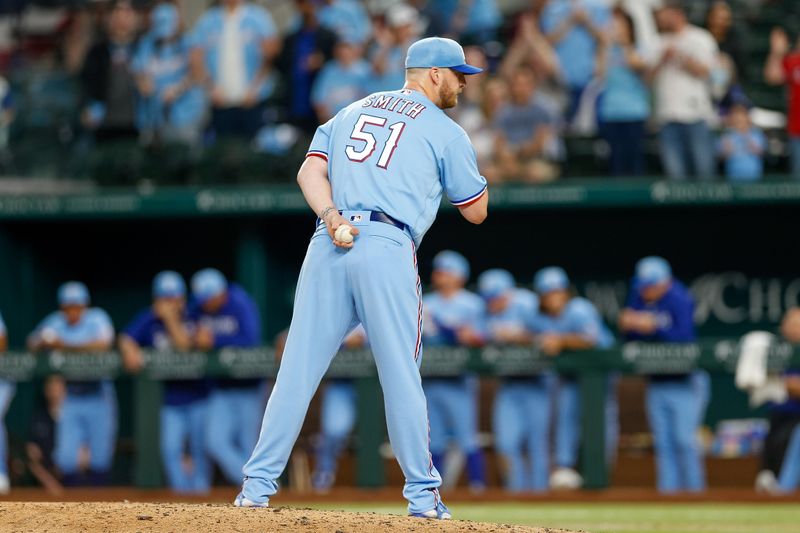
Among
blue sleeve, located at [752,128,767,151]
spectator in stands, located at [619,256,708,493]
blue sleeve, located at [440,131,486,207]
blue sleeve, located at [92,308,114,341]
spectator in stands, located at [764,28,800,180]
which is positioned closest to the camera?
blue sleeve, located at [440,131,486,207]

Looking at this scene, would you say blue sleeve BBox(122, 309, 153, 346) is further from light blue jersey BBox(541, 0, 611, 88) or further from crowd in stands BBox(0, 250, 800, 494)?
light blue jersey BBox(541, 0, 611, 88)

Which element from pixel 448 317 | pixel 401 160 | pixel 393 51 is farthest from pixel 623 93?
pixel 401 160

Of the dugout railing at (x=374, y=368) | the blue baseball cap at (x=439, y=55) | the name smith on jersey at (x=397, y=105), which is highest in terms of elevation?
the blue baseball cap at (x=439, y=55)

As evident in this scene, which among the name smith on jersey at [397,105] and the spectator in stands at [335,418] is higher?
the name smith on jersey at [397,105]

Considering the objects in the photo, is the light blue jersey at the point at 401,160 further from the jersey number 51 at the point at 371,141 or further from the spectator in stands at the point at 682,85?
the spectator in stands at the point at 682,85

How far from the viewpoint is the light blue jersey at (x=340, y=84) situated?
1280 centimetres

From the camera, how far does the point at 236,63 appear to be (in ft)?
43.4

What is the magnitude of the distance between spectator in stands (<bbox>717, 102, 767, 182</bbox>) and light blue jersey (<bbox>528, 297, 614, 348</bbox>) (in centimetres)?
222

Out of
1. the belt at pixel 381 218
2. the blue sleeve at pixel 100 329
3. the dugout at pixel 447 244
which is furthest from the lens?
the dugout at pixel 447 244

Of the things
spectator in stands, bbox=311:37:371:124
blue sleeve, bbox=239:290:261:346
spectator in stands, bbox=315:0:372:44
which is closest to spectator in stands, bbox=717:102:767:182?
spectator in stands, bbox=311:37:371:124

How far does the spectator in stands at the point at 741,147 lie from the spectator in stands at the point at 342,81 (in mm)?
3189

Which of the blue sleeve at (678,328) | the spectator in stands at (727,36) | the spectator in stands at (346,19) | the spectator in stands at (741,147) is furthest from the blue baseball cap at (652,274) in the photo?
the spectator in stands at (346,19)

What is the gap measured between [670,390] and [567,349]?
0.81 m

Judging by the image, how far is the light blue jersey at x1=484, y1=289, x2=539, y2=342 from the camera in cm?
1123
